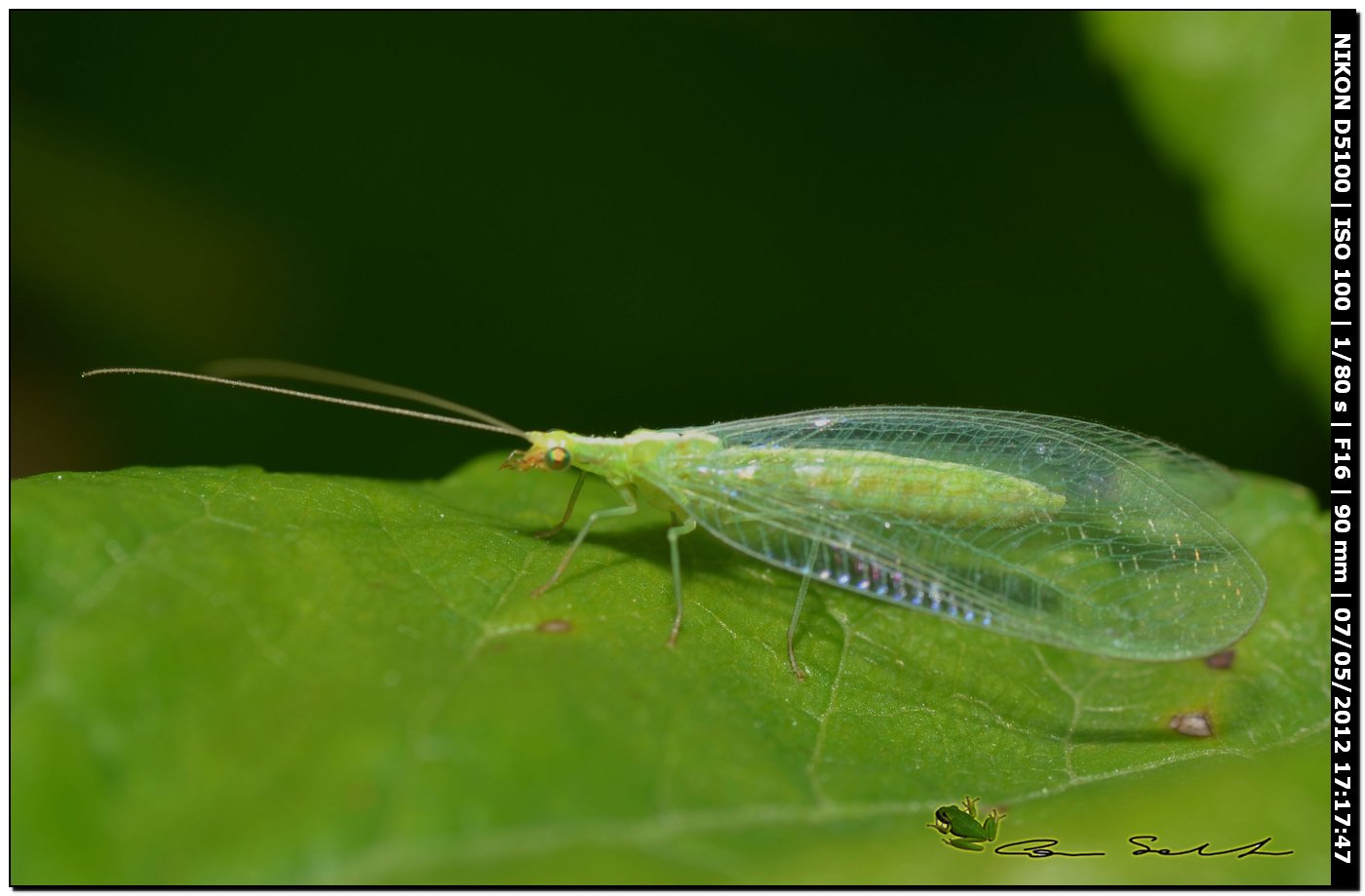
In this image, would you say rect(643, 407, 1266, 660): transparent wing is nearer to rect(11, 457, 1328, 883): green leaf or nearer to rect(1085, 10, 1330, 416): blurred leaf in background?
rect(11, 457, 1328, 883): green leaf

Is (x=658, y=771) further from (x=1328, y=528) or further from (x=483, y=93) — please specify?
(x=483, y=93)

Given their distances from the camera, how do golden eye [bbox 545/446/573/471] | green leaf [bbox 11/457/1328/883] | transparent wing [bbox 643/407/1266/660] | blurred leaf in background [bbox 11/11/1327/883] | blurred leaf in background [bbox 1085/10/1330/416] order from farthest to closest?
golden eye [bbox 545/446/573/471]
blurred leaf in background [bbox 1085/10/1330/416]
transparent wing [bbox 643/407/1266/660]
blurred leaf in background [bbox 11/11/1327/883]
green leaf [bbox 11/457/1328/883]

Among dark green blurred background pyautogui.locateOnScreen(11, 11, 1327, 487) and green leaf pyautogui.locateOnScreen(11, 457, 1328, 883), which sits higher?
dark green blurred background pyautogui.locateOnScreen(11, 11, 1327, 487)

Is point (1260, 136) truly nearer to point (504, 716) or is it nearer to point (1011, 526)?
point (1011, 526)

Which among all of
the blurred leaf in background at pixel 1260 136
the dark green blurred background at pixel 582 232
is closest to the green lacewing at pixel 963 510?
the blurred leaf in background at pixel 1260 136

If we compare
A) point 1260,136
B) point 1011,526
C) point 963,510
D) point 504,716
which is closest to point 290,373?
point 504,716

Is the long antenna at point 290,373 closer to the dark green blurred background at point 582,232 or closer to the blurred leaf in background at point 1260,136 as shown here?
the dark green blurred background at point 582,232

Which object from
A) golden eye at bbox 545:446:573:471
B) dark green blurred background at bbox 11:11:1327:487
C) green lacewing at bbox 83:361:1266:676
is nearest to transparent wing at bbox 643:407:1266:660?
green lacewing at bbox 83:361:1266:676
